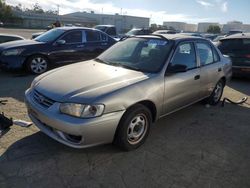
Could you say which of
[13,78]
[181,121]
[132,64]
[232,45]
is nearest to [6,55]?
[13,78]

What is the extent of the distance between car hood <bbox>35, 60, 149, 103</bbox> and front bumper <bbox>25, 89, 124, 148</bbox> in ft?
0.71

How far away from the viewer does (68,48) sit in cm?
830

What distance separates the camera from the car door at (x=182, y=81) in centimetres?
401

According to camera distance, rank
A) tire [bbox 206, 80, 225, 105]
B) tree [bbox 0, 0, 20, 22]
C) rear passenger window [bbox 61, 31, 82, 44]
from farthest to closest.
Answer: tree [bbox 0, 0, 20, 22] → rear passenger window [bbox 61, 31, 82, 44] → tire [bbox 206, 80, 225, 105]

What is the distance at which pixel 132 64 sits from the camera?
13.5 ft

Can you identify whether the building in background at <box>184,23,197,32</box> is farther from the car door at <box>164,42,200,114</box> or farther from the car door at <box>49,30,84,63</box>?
the car door at <box>164,42,200,114</box>

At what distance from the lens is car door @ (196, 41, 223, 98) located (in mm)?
4898

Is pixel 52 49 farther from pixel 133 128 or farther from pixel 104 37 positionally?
pixel 133 128

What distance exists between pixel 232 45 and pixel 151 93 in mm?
6209

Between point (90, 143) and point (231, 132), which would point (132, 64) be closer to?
point (90, 143)

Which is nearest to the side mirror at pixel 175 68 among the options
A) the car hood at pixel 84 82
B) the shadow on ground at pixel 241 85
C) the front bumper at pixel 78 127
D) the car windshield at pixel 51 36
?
the car hood at pixel 84 82

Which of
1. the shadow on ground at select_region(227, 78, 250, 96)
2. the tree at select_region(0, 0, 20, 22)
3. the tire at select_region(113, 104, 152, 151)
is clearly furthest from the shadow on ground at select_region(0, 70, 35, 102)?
the tree at select_region(0, 0, 20, 22)

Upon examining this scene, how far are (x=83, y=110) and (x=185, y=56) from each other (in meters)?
2.31

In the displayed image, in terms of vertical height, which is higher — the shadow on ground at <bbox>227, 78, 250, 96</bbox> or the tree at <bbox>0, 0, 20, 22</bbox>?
the tree at <bbox>0, 0, 20, 22</bbox>
